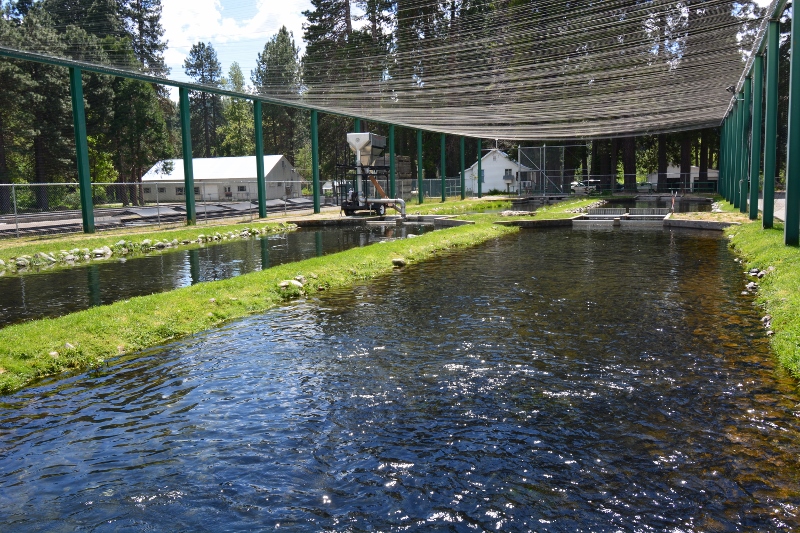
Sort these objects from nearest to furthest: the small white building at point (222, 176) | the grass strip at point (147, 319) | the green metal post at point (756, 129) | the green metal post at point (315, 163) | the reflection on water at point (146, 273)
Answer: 1. the grass strip at point (147, 319)
2. the reflection on water at point (146, 273)
3. the green metal post at point (756, 129)
4. the green metal post at point (315, 163)
5. the small white building at point (222, 176)

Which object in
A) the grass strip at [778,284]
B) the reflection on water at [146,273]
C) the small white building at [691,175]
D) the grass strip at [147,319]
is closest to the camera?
the grass strip at [778,284]

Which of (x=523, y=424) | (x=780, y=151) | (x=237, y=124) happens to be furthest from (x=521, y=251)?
(x=237, y=124)

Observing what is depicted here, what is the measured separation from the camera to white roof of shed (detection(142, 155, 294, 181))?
48.8 m

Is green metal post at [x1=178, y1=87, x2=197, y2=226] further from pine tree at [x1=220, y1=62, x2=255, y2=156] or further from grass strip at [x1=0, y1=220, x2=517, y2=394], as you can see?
pine tree at [x1=220, y1=62, x2=255, y2=156]

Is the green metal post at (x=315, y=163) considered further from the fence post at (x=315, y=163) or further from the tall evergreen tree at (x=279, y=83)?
the tall evergreen tree at (x=279, y=83)

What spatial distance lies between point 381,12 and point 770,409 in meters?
37.6

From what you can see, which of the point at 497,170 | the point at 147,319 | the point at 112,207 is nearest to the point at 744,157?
the point at 147,319

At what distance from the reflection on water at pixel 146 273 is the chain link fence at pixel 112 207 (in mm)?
5292

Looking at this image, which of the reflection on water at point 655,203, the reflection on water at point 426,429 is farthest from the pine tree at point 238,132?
the reflection on water at point 426,429

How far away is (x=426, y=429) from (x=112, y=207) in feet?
120

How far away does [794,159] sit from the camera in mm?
12750

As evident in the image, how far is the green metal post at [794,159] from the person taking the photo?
1264cm

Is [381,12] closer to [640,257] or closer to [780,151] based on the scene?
[640,257]

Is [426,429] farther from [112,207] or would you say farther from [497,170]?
[497,170]
